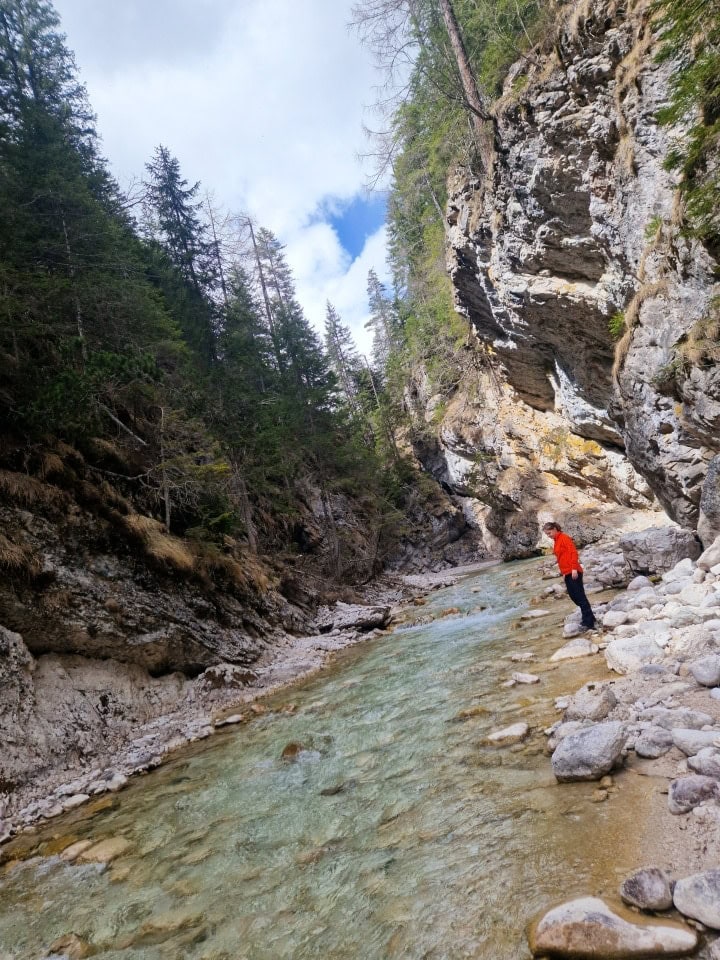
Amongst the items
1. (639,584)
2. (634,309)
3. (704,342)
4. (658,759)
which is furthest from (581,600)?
(634,309)

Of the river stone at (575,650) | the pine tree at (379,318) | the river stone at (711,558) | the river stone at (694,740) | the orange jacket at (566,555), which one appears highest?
the pine tree at (379,318)

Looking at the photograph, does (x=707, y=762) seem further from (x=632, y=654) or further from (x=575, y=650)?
(x=575, y=650)

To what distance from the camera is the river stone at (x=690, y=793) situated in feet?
9.93

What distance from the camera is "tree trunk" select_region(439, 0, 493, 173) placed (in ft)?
49.6

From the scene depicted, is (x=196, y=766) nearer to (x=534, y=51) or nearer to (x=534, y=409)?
(x=534, y=51)

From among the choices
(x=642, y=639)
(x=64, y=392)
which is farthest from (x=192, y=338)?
(x=642, y=639)

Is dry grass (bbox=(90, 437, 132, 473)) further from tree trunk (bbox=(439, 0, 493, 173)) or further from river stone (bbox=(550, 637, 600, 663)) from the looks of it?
tree trunk (bbox=(439, 0, 493, 173))

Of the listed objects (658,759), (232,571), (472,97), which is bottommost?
(658,759)

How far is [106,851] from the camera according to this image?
4820mm

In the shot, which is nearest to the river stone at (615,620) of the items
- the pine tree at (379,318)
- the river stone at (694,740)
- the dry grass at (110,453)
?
the river stone at (694,740)

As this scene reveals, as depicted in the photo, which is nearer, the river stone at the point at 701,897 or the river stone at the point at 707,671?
the river stone at the point at 701,897

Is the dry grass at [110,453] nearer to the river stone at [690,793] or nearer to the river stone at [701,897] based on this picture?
the river stone at [690,793]

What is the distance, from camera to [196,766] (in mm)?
6715

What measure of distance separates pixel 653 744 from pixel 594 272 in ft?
48.0
